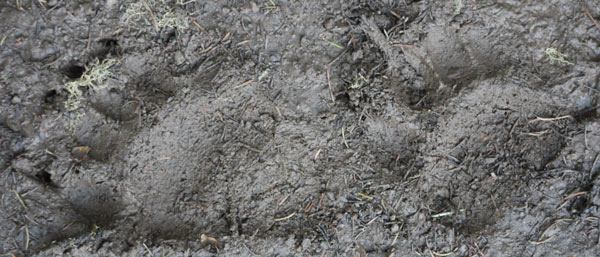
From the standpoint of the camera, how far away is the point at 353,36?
2.78 meters

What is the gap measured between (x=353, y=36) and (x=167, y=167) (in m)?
1.47

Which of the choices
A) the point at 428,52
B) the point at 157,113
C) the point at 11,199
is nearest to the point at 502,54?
the point at 428,52

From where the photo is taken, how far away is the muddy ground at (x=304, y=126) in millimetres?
2641

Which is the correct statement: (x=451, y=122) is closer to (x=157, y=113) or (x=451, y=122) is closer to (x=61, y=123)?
(x=157, y=113)

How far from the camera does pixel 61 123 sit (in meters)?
2.69

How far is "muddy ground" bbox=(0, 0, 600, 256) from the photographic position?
2.64 metres

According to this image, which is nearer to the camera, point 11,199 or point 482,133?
point 11,199

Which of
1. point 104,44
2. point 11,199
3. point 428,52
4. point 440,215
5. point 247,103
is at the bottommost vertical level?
point 440,215

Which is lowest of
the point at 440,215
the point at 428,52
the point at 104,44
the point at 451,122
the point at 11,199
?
the point at 440,215

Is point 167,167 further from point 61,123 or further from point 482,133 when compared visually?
point 482,133

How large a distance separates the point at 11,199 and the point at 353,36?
7.74ft

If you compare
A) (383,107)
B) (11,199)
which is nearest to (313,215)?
(383,107)

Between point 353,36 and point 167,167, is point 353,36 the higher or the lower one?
the higher one

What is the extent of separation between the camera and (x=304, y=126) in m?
2.73
